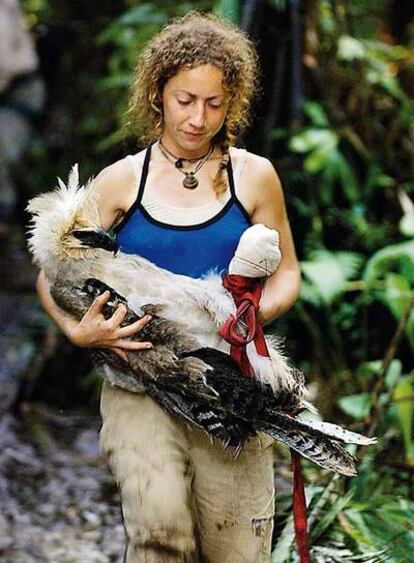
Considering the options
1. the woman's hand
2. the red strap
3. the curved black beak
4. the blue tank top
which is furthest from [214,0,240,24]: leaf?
the red strap

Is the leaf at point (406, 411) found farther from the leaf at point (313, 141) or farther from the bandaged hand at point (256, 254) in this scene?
the bandaged hand at point (256, 254)

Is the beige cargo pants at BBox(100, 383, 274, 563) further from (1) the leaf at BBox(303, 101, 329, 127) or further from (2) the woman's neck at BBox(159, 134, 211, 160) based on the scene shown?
(1) the leaf at BBox(303, 101, 329, 127)

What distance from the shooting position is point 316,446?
2.73 m

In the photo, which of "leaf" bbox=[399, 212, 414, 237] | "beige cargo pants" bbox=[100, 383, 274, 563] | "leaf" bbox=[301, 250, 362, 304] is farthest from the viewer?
"leaf" bbox=[399, 212, 414, 237]

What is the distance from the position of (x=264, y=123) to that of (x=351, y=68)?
0.99m

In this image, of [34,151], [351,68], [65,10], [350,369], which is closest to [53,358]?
[350,369]

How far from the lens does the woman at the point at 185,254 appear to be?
284 cm

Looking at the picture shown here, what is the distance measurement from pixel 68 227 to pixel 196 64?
577 millimetres

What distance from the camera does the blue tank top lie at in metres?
2.92

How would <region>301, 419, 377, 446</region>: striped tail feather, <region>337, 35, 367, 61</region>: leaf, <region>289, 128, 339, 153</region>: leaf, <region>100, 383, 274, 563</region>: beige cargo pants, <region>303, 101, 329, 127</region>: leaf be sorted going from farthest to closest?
<region>337, 35, 367, 61</region>: leaf, <region>303, 101, 329, 127</region>: leaf, <region>289, 128, 339, 153</region>: leaf, <region>100, 383, 274, 563</region>: beige cargo pants, <region>301, 419, 377, 446</region>: striped tail feather

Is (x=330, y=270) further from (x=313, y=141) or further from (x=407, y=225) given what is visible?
(x=313, y=141)

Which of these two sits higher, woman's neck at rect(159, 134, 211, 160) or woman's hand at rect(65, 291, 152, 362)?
woman's neck at rect(159, 134, 211, 160)

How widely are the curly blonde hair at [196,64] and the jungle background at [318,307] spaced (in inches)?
35.5

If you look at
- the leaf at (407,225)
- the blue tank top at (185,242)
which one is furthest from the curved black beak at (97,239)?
the leaf at (407,225)
